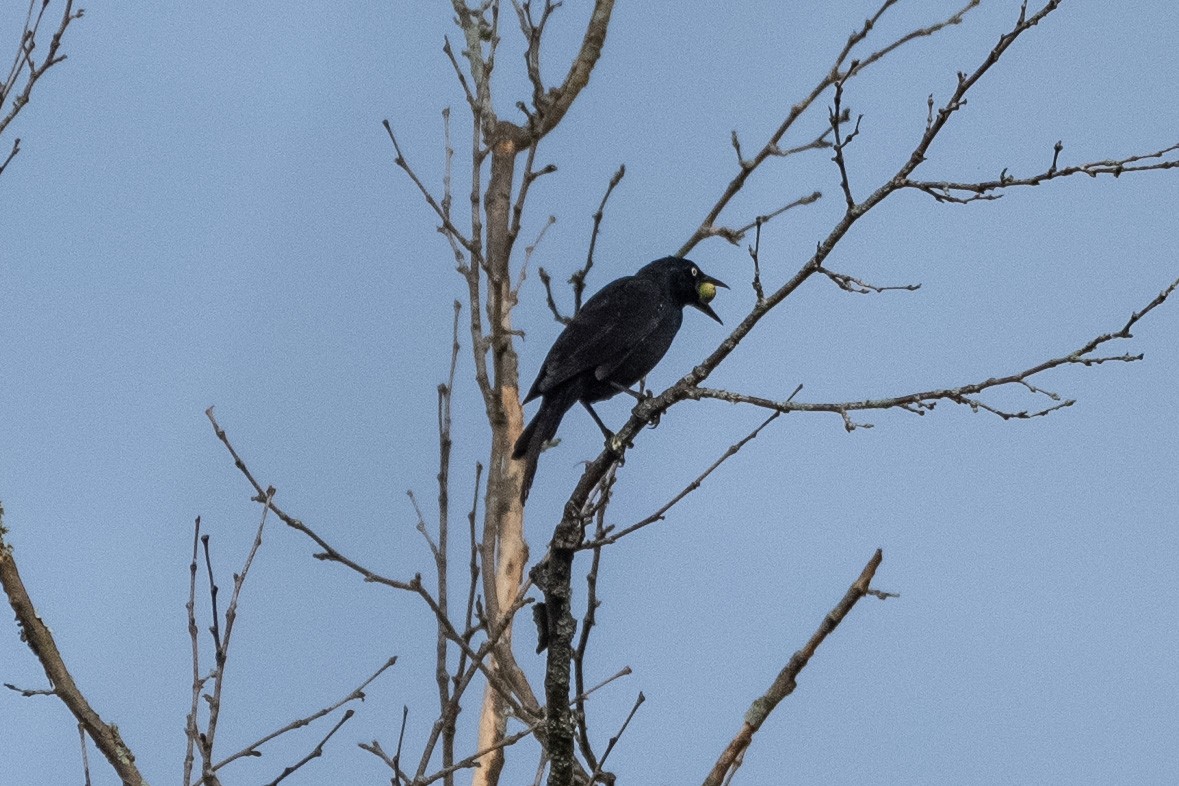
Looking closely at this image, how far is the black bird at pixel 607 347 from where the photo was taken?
18.7ft

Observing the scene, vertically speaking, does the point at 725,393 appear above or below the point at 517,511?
below

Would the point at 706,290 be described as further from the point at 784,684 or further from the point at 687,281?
the point at 784,684

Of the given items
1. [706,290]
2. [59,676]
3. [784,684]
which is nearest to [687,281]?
[706,290]

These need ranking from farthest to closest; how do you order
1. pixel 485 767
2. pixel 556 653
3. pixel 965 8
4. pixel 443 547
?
pixel 965 8
pixel 485 767
pixel 443 547
pixel 556 653

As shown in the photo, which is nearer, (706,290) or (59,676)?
(59,676)

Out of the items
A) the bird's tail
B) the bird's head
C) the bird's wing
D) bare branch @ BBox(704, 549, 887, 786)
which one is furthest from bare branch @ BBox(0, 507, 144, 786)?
the bird's head

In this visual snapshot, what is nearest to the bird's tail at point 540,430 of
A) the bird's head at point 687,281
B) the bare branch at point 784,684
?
the bird's head at point 687,281

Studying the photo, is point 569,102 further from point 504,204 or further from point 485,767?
point 485,767

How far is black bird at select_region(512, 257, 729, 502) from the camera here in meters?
5.71

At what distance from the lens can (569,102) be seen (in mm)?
6965

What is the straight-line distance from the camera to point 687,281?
263 inches

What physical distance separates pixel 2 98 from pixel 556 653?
7.60 feet

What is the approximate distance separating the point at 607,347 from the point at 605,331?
10 centimetres

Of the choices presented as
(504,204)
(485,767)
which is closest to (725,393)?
(485,767)
